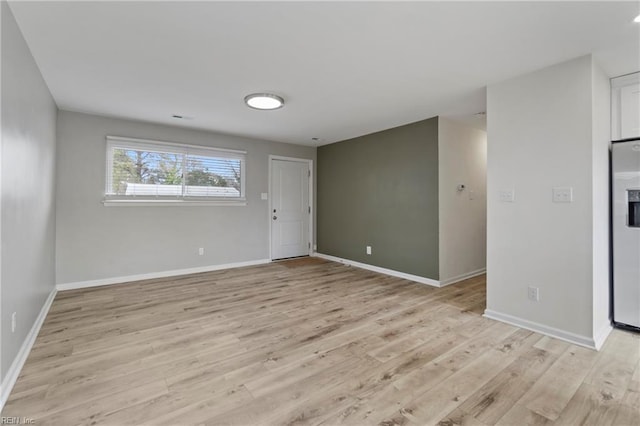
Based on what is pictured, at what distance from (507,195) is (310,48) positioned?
2.31 m

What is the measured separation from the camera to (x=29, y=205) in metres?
2.36

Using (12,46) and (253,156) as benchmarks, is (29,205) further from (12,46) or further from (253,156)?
(253,156)

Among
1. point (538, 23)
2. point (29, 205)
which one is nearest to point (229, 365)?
point (29, 205)

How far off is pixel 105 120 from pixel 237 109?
79.5 inches

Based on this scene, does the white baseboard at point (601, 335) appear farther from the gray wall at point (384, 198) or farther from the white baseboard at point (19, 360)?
the white baseboard at point (19, 360)

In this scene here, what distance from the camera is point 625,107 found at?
265 centimetres

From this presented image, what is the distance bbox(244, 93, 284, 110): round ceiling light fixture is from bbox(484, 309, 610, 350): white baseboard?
3226 mm

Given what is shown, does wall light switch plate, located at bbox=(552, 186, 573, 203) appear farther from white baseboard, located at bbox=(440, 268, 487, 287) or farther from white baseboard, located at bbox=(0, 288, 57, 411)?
white baseboard, located at bbox=(0, 288, 57, 411)

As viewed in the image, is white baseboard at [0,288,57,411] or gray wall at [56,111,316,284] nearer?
white baseboard at [0,288,57,411]

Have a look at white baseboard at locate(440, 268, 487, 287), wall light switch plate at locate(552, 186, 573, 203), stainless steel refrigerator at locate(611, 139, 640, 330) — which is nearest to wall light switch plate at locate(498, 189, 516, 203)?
wall light switch plate at locate(552, 186, 573, 203)

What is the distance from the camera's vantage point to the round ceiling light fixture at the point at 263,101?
3199mm

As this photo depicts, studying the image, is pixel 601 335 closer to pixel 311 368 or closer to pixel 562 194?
pixel 562 194

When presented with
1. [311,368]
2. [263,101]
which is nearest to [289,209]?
[263,101]

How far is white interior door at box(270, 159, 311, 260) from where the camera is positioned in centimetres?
579
